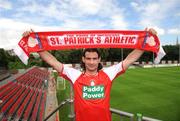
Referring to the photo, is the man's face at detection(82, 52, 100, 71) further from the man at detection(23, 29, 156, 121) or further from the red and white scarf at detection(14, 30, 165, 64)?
the red and white scarf at detection(14, 30, 165, 64)

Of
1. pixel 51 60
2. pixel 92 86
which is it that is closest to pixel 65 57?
pixel 51 60

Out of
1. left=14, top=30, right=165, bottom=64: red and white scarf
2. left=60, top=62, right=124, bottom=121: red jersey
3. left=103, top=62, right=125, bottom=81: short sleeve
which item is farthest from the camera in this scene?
left=14, top=30, right=165, bottom=64: red and white scarf

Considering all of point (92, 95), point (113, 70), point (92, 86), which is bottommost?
point (92, 95)

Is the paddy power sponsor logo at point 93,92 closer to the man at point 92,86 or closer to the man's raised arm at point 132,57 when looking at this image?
the man at point 92,86

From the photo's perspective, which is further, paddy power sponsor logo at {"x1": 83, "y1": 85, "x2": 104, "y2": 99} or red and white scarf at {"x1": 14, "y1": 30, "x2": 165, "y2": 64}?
red and white scarf at {"x1": 14, "y1": 30, "x2": 165, "y2": 64}

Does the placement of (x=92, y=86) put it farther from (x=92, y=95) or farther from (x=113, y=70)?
(x=113, y=70)

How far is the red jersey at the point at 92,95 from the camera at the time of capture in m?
4.30

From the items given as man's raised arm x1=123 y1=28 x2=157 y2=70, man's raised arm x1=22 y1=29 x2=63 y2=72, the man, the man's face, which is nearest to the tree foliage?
man's raised arm x1=22 y1=29 x2=63 y2=72

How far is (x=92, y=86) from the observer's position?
4367 mm

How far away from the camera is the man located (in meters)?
4.31

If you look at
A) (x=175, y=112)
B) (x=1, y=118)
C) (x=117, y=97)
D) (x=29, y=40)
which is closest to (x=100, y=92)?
(x=29, y=40)

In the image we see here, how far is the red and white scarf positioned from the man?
41cm

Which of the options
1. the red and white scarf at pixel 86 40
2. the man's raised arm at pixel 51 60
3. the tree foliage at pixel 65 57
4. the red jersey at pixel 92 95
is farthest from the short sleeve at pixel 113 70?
the tree foliage at pixel 65 57

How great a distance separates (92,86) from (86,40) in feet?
2.86
